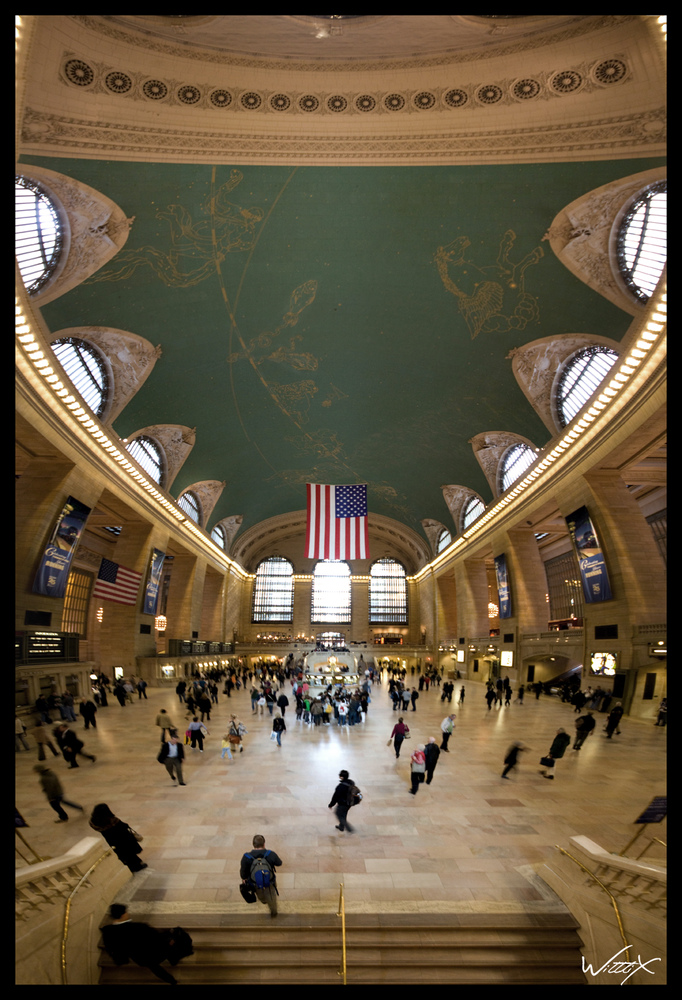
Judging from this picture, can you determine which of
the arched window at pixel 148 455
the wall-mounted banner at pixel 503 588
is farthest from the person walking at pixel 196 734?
the wall-mounted banner at pixel 503 588

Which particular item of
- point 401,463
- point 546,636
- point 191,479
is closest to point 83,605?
point 191,479

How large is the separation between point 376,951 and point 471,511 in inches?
1111

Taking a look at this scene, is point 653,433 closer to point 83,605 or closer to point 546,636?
point 546,636

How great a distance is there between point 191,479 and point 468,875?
2437 cm

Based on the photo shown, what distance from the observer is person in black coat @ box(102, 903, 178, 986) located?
429cm

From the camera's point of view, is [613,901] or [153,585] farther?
[153,585]

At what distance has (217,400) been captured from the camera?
21.7 m

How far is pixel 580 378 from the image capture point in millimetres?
17609

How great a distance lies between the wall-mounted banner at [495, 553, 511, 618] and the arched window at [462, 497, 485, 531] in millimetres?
4660

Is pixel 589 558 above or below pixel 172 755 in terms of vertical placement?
above

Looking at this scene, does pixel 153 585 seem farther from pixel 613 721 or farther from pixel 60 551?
pixel 613 721

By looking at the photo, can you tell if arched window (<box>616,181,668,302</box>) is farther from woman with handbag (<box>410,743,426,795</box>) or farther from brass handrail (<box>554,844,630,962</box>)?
brass handrail (<box>554,844,630,962</box>)

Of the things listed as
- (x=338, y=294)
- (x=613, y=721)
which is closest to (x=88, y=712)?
(x=613, y=721)

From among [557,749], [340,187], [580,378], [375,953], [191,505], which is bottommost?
A: [375,953]
